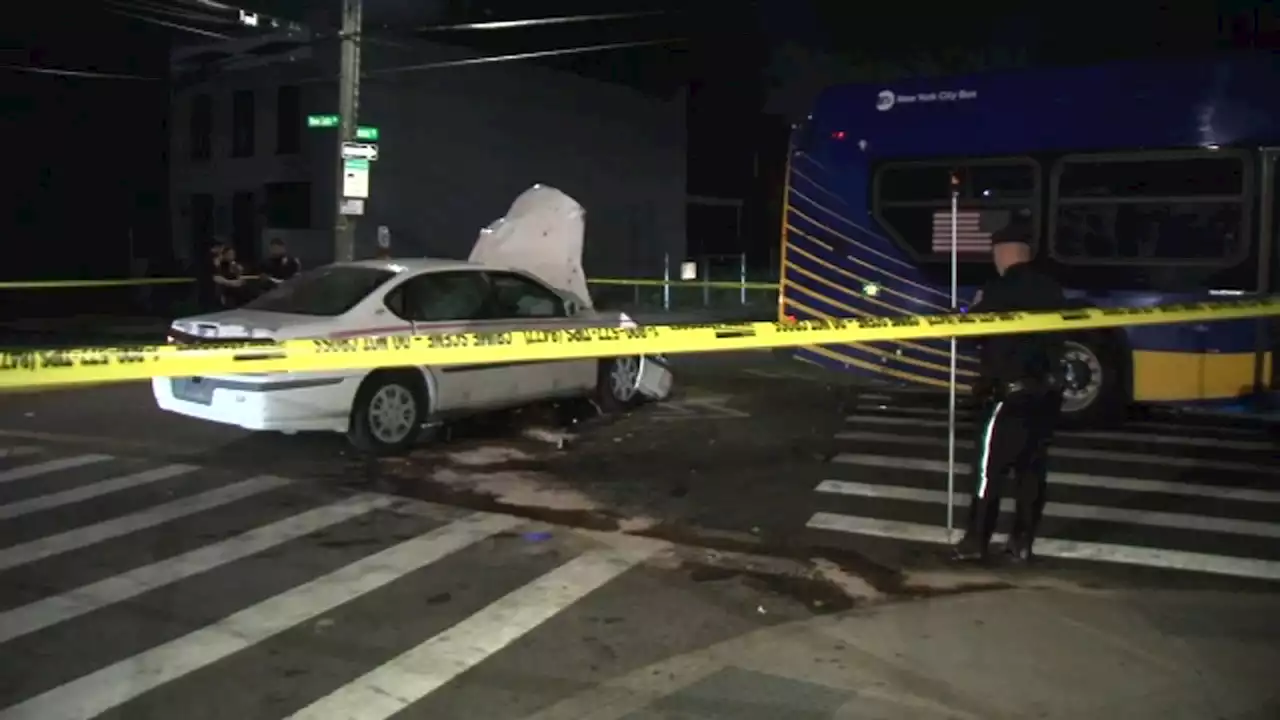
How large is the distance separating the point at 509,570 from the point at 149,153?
89.9 feet

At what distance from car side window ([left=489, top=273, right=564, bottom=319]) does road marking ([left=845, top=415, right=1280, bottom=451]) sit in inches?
121

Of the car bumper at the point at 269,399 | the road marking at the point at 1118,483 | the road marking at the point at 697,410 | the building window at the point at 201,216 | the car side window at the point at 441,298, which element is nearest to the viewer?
the road marking at the point at 1118,483

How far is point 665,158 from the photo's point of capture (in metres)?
39.7

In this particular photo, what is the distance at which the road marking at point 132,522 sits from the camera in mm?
6953

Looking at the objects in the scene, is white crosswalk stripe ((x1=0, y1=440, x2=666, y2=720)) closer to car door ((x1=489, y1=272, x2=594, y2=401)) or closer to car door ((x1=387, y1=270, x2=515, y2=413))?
car door ((x1=387, y1=270, x2=515, y2=413))

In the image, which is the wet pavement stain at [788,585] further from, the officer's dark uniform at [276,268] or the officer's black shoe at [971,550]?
the officer's dark uniform at [276,268]

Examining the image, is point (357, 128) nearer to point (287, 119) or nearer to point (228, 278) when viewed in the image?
point (228, 278)

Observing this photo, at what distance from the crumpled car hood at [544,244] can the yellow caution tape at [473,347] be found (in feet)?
19.3

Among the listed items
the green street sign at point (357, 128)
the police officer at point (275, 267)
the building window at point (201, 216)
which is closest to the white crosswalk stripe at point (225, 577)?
the police officer at point (275, 267)

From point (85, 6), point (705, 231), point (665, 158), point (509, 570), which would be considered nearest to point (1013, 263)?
point (509, 570)

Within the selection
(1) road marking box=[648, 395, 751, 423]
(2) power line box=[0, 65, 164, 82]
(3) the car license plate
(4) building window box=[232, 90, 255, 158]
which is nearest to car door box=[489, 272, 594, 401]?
(1) road marking box=[648, 395, 751, 423]

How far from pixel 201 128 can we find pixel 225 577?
2751 cm

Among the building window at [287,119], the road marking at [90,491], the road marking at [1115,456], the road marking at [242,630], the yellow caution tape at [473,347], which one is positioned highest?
the building window at [287,119]

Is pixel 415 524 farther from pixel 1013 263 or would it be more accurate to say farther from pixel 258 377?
pixel 1013 263
